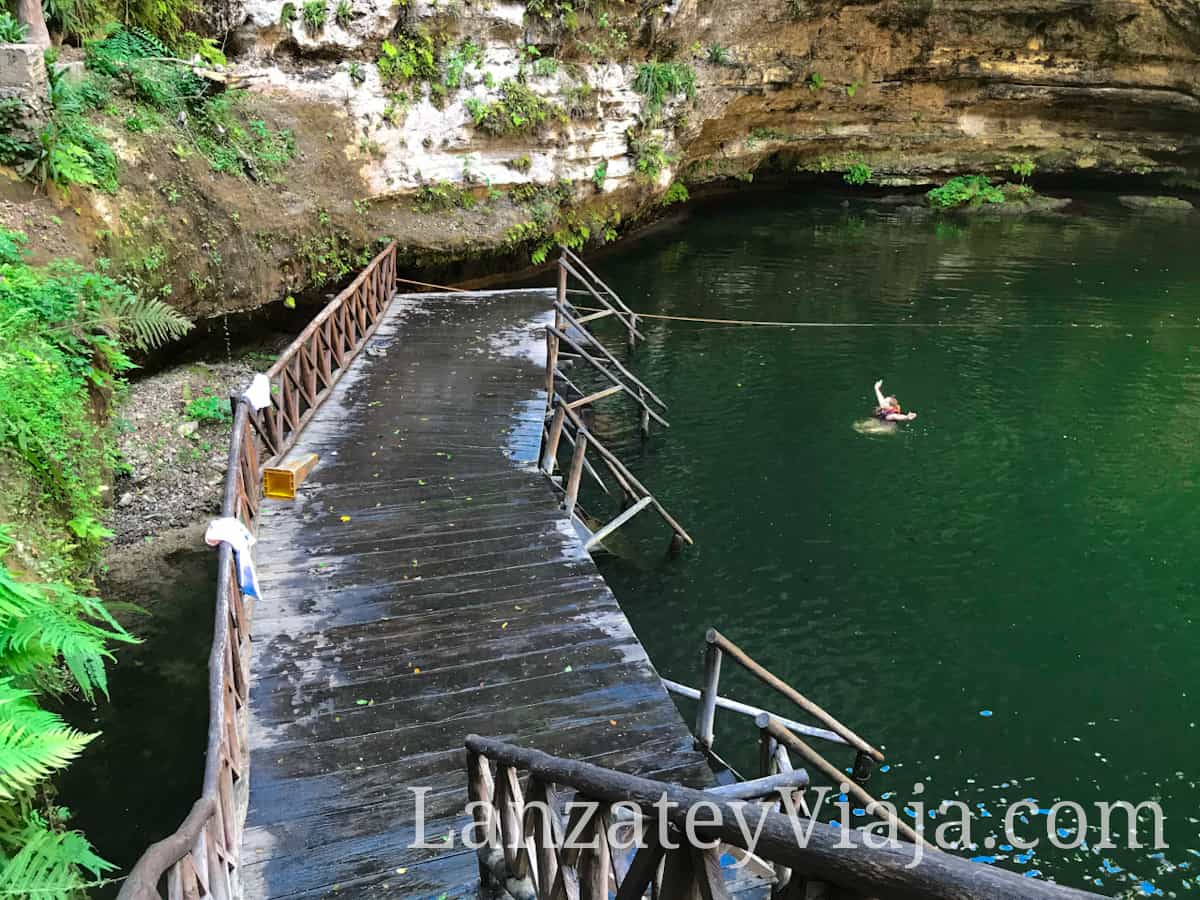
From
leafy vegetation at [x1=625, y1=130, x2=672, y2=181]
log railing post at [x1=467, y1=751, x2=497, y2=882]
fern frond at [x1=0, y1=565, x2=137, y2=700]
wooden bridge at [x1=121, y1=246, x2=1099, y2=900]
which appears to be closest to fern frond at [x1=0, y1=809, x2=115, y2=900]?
wooden bridge at [x1=121, y1=246, x2=1099, y2=900]

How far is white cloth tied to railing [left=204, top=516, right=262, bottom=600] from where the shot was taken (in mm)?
6441

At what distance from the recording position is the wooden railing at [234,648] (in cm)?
363

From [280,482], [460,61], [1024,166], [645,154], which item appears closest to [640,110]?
[645,154]

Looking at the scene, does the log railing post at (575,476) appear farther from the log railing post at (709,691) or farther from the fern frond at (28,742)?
the fern frond at (28,742)

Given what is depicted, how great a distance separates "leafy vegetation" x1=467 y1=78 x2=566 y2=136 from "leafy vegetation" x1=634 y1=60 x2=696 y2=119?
12.4 feet

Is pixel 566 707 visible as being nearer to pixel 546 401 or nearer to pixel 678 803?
pixel 678 803

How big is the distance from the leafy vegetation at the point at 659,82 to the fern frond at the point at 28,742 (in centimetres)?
2211

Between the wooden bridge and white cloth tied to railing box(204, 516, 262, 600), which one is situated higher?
white cloth tied to railing box(204, 516, 262, 600)

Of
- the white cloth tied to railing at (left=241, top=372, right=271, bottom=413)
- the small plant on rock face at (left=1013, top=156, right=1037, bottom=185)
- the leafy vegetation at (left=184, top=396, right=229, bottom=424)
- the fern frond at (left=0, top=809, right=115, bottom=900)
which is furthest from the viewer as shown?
the small plant on rock face at (left=1013, top=156, right=1037, bottom=185)

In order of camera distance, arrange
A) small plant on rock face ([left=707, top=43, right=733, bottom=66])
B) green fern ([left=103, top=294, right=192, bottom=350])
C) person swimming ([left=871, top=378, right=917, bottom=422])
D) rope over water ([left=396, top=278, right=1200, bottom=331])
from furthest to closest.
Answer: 1. small plant on rock face ([left=707, top=43, right=733, bottom=66])
2. rope over water ([left=396, top=278, right=1200, bottom=331])
3. person swimming ([left=871, top=378, right=917, bottom=422])
4. green fern ([left=103, top=294, right=192, bottom=350])

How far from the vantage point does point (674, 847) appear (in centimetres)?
255

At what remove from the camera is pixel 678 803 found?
8.37ft

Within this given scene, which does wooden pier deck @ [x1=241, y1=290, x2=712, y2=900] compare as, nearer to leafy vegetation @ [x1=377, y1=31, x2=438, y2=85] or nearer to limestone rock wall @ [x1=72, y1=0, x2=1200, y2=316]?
limestone rock wall @ [x1=72, y1=0, x2=1200, y2=316]

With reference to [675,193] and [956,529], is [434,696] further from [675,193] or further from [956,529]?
[675,193]
